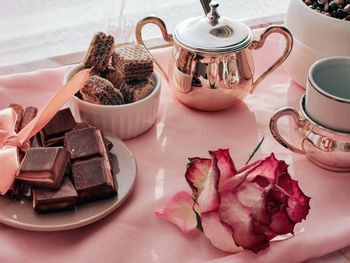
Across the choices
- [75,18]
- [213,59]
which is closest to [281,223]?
[213,59]

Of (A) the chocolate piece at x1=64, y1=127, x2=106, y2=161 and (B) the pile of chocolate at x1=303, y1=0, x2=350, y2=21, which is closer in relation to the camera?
(A) the chocolate piece at x1=64, y1=127, x2=106, y2=161

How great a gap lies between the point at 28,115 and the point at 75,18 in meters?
0.33

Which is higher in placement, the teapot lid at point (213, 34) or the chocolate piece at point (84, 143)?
the teapot lid at point (213, 34)

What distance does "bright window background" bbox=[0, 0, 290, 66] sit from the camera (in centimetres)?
86

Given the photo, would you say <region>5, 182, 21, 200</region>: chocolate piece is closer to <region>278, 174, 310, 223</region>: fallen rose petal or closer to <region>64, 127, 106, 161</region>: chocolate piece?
<region>64, 127, 106, 161</region>: chocolate piece

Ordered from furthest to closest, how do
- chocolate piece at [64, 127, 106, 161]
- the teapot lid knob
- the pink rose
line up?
the teapot lid knob → chocolate piece at [64, 127, 106, 161] → the pink rose

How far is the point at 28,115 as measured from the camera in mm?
653

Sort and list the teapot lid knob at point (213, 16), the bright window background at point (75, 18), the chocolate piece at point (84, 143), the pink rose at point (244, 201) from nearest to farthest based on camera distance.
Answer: the pink rose at point (244, 201) → the chocolate piece at point (84, 143) → the teapot lid knob at point (213, 16) → the bright window background at point (75, 18)

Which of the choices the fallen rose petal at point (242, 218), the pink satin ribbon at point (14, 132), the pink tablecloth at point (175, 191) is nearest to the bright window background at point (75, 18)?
the pink tablecloth at point (175, 191)

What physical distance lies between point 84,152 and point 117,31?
0.33 metres

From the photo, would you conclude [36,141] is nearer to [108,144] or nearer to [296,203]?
[108,144]

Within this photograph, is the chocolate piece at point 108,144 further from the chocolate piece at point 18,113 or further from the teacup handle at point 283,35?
the teacup handle at point 283,35

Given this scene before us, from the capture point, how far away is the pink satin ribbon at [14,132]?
56cm

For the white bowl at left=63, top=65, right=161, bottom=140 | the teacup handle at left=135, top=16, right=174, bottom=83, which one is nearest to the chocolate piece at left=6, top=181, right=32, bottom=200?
the white bowl at left=63, top=65, right=161, bottom=140
